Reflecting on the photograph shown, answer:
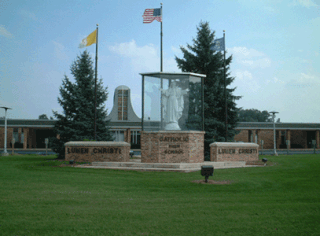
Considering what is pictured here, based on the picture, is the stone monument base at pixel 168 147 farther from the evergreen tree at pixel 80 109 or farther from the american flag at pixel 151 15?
the evergreen tree at pixel 80 109

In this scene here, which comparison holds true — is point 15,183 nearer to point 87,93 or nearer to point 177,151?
point 177,151

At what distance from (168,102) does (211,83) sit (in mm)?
9426

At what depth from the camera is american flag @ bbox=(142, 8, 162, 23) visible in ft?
68.5

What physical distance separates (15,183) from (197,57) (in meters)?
19.8

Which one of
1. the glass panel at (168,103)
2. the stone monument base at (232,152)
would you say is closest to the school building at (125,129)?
the stone monument base at (232,152)

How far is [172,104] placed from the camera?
715 inches

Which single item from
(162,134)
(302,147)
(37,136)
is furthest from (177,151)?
(302,147)

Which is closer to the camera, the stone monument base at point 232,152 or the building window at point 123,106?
the stone monument base at point 232,152

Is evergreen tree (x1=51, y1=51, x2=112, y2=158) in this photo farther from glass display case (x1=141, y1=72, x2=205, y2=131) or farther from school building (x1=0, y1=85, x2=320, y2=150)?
school building (x1=0, y1=85, x2=320, y2=150)

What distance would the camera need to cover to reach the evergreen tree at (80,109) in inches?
1048

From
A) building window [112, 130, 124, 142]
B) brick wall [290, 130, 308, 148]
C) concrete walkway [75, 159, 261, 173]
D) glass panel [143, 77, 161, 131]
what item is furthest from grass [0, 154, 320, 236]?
brick wall [290, 130, 308, 148]

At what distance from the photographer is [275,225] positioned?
5797 mm

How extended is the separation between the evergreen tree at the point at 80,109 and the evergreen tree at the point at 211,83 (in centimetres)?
827

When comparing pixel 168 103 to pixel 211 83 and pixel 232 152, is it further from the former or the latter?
pixel 211 83
